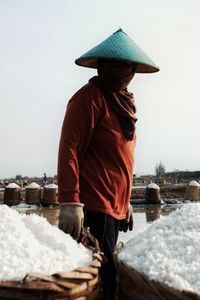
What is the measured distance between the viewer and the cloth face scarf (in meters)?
2.23

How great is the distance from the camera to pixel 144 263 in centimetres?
145

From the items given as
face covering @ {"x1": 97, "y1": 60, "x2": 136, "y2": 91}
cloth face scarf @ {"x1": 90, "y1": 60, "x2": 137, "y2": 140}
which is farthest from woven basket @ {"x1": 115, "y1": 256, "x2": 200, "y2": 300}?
face covering @ {"x1": 97, "y1": 60, "x2": 136, "y2": 91}

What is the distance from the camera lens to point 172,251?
1502mm

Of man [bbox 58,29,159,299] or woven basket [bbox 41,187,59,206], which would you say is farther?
woven basket [bbox 41,187,59,206]

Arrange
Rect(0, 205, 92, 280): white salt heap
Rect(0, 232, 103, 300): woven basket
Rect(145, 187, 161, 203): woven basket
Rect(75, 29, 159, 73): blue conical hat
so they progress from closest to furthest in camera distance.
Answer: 1. Rect(0, 232, 103, 300): woven basket
2. Rect(0, 205, 92, 280): white salt heap
3. Rect(75, 29, 159, 73): blue conical hat
4. Rect(145, 187, 161, 203): woven basket

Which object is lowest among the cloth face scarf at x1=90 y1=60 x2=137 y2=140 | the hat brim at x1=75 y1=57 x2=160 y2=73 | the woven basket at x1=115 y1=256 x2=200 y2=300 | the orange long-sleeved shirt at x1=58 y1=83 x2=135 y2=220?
the woven basket at x1=115 y1=256 x2=200 y2=300

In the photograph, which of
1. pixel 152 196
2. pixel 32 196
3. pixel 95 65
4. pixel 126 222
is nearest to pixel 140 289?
pixel 126 222

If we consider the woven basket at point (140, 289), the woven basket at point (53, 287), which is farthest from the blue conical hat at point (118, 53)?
the woven basket at point (53, 287)

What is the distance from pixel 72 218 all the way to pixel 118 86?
0.72 meters

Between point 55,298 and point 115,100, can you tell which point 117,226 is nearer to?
point 115,100

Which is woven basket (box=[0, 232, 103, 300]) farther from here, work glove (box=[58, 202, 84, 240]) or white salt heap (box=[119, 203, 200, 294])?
work glove (box=[58, 202, 84, 240])

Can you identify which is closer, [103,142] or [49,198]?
[103,142]

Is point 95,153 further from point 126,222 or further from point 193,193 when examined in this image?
point 193,193

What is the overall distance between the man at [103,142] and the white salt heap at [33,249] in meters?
0.33
